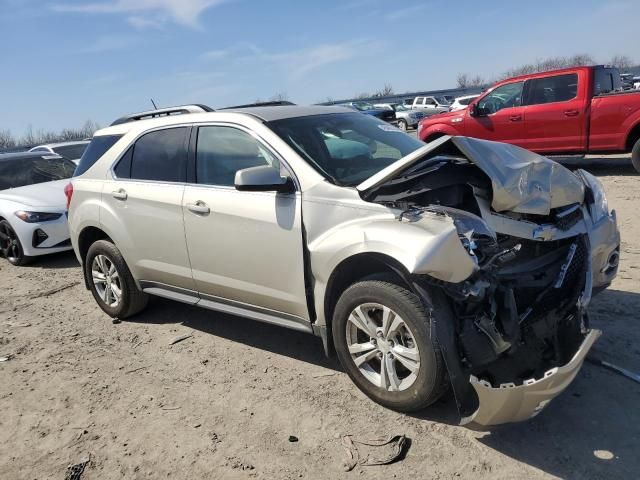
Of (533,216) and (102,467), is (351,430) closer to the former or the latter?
(102,467)

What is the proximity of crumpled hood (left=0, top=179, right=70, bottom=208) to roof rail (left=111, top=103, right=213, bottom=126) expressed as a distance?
2768 millimetres

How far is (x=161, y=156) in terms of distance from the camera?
454 cm

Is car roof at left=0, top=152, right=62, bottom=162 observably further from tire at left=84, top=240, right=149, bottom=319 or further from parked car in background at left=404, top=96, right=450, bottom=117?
parked car in background at left=404, top=96, right=450, bottom=117

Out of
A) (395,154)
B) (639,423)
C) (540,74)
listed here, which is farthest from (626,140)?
(639,423)

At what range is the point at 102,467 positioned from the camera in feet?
10.0

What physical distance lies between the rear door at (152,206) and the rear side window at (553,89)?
8.11m

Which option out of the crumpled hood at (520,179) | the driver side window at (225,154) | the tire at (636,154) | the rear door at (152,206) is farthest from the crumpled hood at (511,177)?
the tire at (636,154)

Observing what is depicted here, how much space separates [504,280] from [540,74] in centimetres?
873

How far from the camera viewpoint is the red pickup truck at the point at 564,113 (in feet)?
30.3

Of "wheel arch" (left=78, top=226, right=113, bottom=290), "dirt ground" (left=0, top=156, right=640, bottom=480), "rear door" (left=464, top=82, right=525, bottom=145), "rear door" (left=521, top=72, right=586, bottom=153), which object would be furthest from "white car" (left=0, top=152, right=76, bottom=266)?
"rear door" (left=521, top=72, right=586, bottom=153)

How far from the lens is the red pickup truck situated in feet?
30.3

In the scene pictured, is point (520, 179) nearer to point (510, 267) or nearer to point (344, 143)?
point (510, 267)

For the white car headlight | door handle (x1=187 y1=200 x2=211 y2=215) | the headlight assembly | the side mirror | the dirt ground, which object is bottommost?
the dirt ground

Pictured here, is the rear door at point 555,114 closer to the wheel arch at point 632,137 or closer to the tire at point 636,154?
the wheel arch at point 632,137
